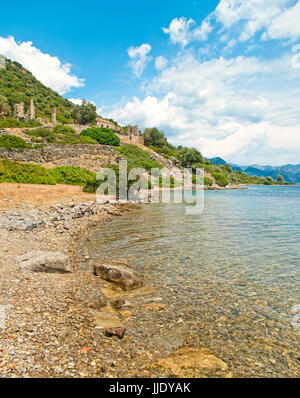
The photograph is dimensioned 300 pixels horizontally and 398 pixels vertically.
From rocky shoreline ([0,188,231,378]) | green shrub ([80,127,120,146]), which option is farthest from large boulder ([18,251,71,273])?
green shrub ([80,127,120,146])

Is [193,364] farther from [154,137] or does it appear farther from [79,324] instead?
[154,137]

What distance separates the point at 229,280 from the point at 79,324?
5.42 m

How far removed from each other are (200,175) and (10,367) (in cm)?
7874

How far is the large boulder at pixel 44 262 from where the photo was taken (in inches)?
302

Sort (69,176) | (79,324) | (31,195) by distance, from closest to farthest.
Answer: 1. (79,324)
2. (31,195)
3. (69,176)

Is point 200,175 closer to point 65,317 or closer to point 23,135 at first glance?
point 23,135

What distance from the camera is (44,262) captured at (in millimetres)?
7852

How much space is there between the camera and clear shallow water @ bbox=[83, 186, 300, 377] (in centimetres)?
505

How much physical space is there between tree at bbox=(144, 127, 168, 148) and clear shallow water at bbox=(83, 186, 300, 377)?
3125 inches

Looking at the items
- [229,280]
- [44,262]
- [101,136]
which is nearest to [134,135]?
[101,136]

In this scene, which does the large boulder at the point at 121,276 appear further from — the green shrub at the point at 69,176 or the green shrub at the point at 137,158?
the green shrub at the point at 137,158

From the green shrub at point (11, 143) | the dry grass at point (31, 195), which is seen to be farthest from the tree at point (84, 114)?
the dry grass at point (31, 195)

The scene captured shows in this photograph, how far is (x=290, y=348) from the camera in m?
5.06

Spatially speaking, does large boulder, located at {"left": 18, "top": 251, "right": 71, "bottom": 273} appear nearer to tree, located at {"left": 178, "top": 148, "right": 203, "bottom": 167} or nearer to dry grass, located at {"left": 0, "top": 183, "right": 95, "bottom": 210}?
dry grass, located at {"left": 0, "top": 183, "right": 95, "bottom": 210}
